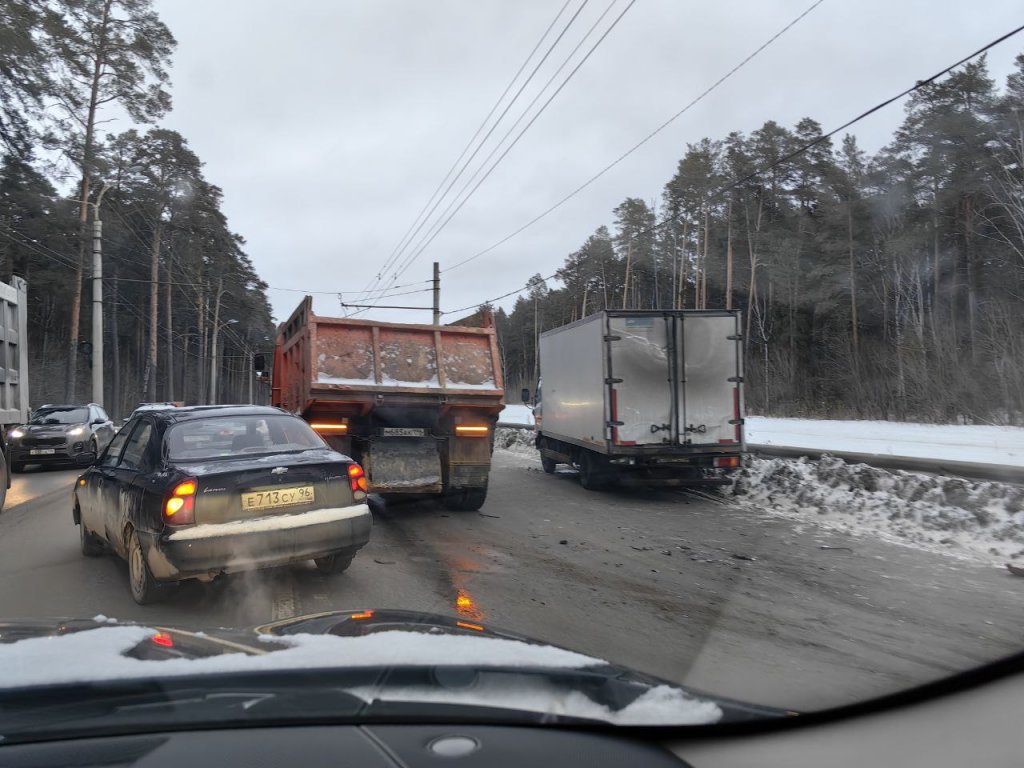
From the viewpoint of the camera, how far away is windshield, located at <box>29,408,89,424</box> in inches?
635

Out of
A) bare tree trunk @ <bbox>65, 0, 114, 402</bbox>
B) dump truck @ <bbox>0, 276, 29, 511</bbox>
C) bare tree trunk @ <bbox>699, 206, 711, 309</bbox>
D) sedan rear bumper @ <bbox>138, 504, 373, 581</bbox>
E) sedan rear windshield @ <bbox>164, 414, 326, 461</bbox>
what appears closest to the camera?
sedan rear bumper @ <bbox>138, 504, 373, 581</bbox>

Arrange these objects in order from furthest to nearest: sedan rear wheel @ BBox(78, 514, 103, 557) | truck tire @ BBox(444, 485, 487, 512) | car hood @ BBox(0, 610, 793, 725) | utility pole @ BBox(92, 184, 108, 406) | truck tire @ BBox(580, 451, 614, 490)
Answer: utility pole @ BBox(92, 184, 108, 406)
truck tire @ BBox(580, 451, 614, 490)
truck tire @ BBox(444, 485, 487, 512)
sedan rear wheel @ BBox(78, 514, 103, 557)
car hood @ BBox(0, 610, 793, 725)

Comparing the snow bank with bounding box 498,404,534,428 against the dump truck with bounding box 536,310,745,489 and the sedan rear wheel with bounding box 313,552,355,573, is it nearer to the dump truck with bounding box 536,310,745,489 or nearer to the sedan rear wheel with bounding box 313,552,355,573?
the dump truck with bounding box 536,310,745,489

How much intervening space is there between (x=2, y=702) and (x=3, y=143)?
24789mm

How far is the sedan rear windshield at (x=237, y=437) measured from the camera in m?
5.58

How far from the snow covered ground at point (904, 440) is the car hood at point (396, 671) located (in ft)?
33.4

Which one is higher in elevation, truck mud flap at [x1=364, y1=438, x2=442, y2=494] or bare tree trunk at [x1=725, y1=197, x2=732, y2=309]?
bare tree trunk at [x1=725, y1=197, x2=732, y2=309]

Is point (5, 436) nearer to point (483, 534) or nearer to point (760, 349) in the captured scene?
point (483, 534)

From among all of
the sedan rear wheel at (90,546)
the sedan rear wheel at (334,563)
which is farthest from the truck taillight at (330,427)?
Answer: the sedan rear wheel at (334,563)

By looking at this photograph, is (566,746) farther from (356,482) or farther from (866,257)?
(866,257)

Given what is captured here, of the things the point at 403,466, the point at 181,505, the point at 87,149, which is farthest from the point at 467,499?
the point at 87,149

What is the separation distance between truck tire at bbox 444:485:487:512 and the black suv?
9.30 m

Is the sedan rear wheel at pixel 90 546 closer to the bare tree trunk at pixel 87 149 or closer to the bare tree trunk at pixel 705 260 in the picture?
the bare tree trunk at pixel 87 149

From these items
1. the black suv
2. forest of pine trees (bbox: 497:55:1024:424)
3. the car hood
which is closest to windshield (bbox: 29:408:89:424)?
the black suv
